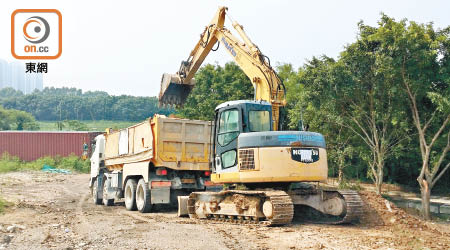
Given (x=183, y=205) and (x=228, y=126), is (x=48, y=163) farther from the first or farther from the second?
(x=228, y=126)

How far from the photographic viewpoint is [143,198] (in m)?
14.6

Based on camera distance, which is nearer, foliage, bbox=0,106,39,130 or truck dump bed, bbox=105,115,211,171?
truck dump bed, bbox=105,115,211,171

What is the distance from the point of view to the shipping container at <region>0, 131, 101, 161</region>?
4728 centimetres

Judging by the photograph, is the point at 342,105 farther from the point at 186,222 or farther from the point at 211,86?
the point at 211,86

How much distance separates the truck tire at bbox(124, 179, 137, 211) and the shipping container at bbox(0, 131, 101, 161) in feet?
108

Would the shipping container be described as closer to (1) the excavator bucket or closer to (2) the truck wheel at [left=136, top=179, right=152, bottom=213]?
(1) the excavator bucket

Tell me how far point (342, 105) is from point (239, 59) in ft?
23.9

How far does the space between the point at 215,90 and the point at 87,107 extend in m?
80.1

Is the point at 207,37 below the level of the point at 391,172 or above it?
above

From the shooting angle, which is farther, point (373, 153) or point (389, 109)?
point (373, 153)

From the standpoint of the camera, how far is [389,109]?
60.7 ft

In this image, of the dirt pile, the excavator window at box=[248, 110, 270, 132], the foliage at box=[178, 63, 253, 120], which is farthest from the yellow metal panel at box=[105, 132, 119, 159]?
the foliage at box=[178, 63, 253, 120]

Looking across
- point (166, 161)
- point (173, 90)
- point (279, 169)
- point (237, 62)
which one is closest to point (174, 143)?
point (166, 161)

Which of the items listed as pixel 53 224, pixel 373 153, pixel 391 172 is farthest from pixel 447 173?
pixel 53 224
